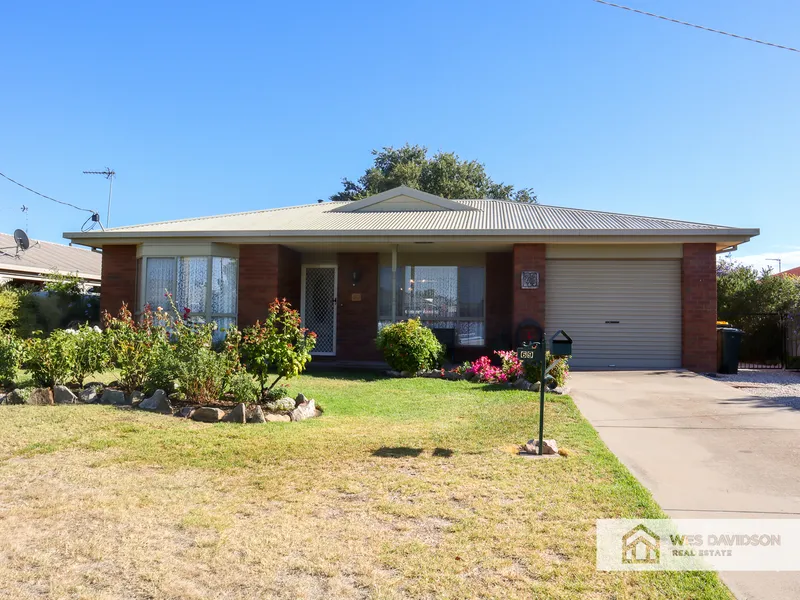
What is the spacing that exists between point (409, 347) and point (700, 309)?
6256mm

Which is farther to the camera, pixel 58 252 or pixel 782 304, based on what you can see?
pixel 58 252

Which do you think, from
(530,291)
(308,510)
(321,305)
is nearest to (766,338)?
(530,291)

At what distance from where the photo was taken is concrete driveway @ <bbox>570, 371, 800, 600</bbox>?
3.95 m

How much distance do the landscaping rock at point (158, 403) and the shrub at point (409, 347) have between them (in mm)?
4815

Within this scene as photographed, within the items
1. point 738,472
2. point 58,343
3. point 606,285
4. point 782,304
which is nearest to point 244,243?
point 58,343

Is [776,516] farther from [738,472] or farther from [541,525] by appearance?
[541,525]

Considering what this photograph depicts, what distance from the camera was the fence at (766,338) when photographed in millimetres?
14094

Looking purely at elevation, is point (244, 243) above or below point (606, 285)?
above

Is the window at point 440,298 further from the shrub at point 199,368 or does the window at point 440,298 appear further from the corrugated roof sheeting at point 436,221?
the shrub at point 199,368

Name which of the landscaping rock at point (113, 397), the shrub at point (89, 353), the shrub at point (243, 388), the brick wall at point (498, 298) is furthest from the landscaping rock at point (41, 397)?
the brick wall at point (498, 298)

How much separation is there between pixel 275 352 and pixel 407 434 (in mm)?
2136

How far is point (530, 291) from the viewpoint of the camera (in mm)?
12500

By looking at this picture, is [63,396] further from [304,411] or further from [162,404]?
[304,411]

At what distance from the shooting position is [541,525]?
3.64 meters
